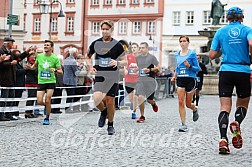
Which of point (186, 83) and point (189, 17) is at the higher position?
point (189, 17)

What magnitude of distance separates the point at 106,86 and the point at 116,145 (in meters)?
1.66

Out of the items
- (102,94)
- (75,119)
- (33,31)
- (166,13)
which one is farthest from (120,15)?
(102,94)

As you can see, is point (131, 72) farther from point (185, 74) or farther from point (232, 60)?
point (232, 60)

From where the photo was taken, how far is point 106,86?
10.2 metres

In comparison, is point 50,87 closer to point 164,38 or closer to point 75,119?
point 75,119

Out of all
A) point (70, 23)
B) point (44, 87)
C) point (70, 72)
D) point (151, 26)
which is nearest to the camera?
point (44, 87)

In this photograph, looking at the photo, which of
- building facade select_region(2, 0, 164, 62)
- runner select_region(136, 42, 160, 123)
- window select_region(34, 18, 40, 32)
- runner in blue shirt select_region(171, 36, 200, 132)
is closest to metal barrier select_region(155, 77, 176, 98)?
runner select_region(136, 42, 160, 123)

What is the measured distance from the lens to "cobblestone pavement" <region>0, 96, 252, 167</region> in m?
7.19

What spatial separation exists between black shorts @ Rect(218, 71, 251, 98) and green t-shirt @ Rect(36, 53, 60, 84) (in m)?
5.49

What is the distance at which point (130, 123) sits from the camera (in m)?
13.1

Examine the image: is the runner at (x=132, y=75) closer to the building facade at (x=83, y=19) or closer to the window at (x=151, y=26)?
the building facade at (x=83, y=19)

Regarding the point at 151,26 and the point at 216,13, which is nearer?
the point at 216,13

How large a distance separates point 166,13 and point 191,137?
2256 inches

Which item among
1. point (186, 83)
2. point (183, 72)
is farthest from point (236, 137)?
point (183, 72)
